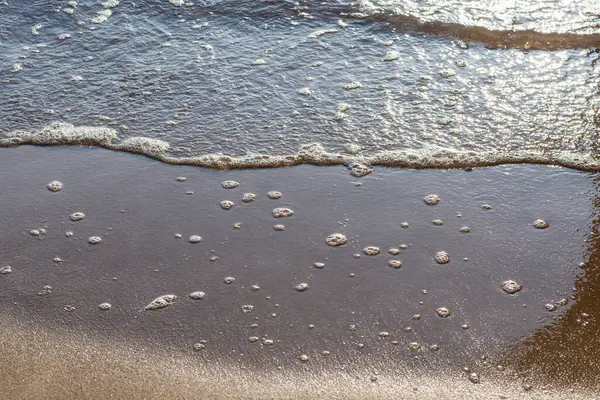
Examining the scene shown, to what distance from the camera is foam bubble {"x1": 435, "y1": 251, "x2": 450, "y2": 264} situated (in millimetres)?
4393

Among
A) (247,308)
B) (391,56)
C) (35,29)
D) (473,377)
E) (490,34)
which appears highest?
(490,34)

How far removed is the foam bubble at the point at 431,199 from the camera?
16.2 feet

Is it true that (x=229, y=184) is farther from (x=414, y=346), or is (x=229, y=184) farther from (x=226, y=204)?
(x=414, y=346)

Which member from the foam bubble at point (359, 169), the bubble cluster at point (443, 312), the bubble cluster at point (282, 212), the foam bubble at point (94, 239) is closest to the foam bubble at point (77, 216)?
the foam bubble at point (94, 239)

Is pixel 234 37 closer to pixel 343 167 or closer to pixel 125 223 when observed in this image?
pixel 343 167

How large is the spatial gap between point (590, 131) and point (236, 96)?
3.15 m

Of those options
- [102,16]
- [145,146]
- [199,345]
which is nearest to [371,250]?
[199,345]

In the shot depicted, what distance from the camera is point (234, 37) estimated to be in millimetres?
A: 7715

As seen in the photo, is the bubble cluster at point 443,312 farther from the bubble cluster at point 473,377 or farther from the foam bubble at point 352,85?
the foam bubble at point 352,85

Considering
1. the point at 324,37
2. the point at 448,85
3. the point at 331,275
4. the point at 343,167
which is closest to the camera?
the point at 331,275

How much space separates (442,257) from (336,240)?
2.33 feet

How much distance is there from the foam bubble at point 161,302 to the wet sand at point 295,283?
0.04 meters

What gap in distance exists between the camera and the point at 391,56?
705 cm

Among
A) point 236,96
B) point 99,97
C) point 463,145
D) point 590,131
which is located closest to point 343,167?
point 463,145
